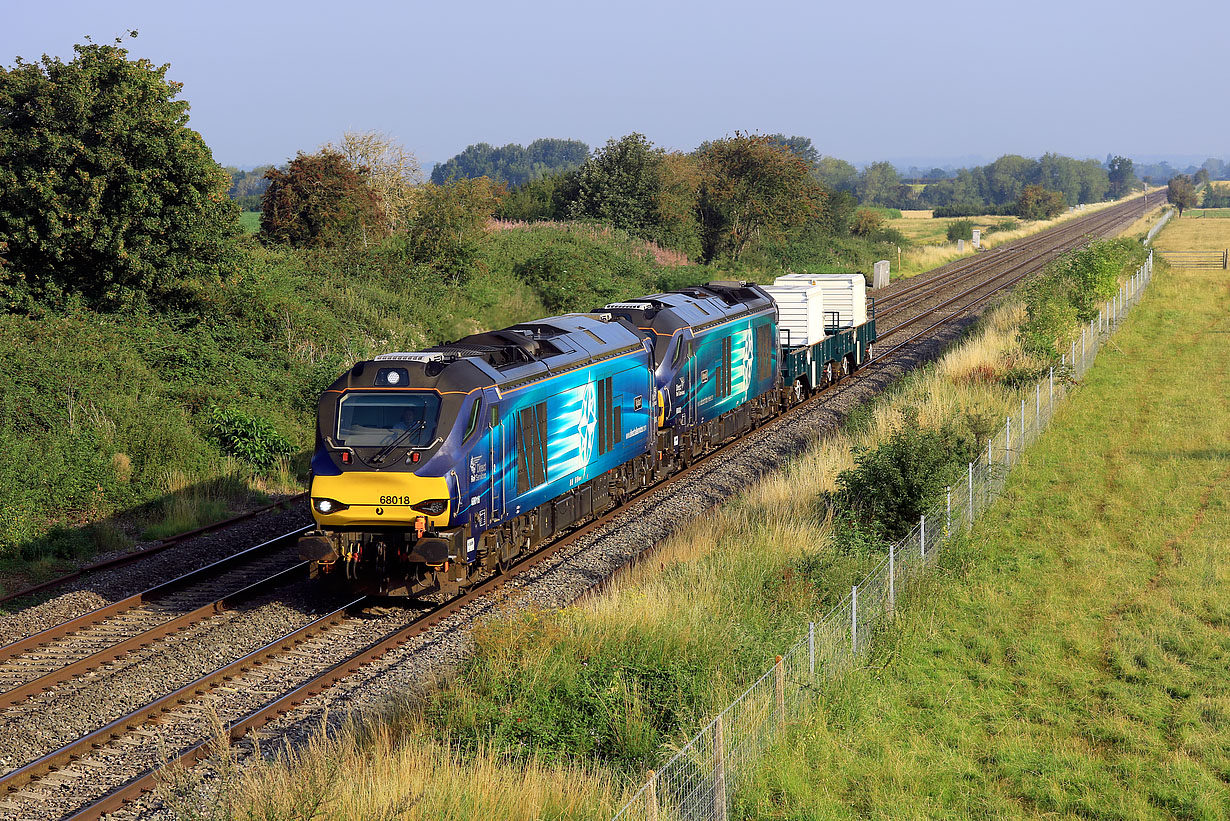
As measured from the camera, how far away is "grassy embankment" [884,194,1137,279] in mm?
79250

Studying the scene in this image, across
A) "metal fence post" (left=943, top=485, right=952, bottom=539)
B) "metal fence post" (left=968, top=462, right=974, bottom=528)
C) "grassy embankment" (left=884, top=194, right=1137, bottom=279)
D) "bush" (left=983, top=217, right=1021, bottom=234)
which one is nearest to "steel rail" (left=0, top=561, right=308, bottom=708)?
"metal fence post" (left=943, top=485, right=952, bottom=539)

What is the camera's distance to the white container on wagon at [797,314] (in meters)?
31.0

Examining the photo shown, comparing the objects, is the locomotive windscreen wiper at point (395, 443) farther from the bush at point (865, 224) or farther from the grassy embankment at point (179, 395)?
the bush at point (865, 224)

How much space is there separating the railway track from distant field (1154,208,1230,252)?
7660 cm

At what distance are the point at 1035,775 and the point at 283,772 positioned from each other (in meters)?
7.07

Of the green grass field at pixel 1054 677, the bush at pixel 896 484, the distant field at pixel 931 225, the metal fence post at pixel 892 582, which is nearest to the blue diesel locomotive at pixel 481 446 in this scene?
the bush at pixel 896 484

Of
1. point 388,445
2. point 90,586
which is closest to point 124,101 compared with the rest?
point 90,586

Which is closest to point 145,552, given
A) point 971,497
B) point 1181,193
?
point 971,497

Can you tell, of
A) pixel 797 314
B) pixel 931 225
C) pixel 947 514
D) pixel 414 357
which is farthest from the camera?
pixel 931 225

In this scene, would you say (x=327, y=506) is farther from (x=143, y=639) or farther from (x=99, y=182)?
(x=99, y=182)

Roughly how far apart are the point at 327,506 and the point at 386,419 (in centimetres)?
138

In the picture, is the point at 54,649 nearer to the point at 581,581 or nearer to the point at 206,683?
the point at 206,683

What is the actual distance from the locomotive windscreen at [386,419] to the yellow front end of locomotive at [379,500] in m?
0.49

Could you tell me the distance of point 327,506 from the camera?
569 inches
